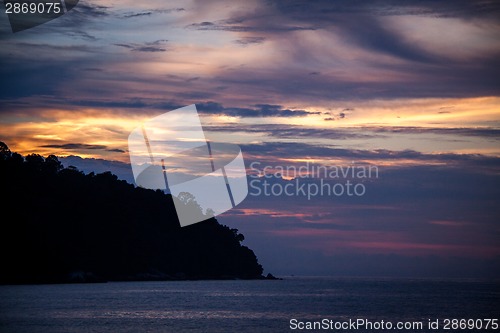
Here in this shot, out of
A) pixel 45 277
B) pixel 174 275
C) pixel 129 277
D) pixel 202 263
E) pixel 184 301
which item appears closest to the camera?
pixel 184 301

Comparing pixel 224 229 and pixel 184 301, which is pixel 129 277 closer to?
pixel 224 229

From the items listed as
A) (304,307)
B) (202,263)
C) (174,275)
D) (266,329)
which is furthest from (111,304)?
(202,263)

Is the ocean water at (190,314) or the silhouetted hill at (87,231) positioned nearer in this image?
the ocean water at (190,314)

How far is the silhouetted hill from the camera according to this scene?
11412cm

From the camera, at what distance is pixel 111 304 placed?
73.9 metres

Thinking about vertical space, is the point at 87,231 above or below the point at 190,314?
below

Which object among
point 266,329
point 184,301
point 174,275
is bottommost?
point 174,275

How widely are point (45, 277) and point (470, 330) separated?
78.6m

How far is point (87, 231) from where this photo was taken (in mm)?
128000

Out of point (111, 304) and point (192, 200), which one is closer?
point (111, 304)

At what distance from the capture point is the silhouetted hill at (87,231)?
114125mm

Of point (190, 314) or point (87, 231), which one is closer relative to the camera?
point (190, 314)

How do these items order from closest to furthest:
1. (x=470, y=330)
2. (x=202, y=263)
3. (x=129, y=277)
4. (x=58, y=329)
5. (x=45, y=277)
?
(x=58, y=329) → (x=470, y=330) → (x=45, y=277) → (x=129, y=277) → (x=202, y=263)

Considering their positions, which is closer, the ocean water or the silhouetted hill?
the ocean water
